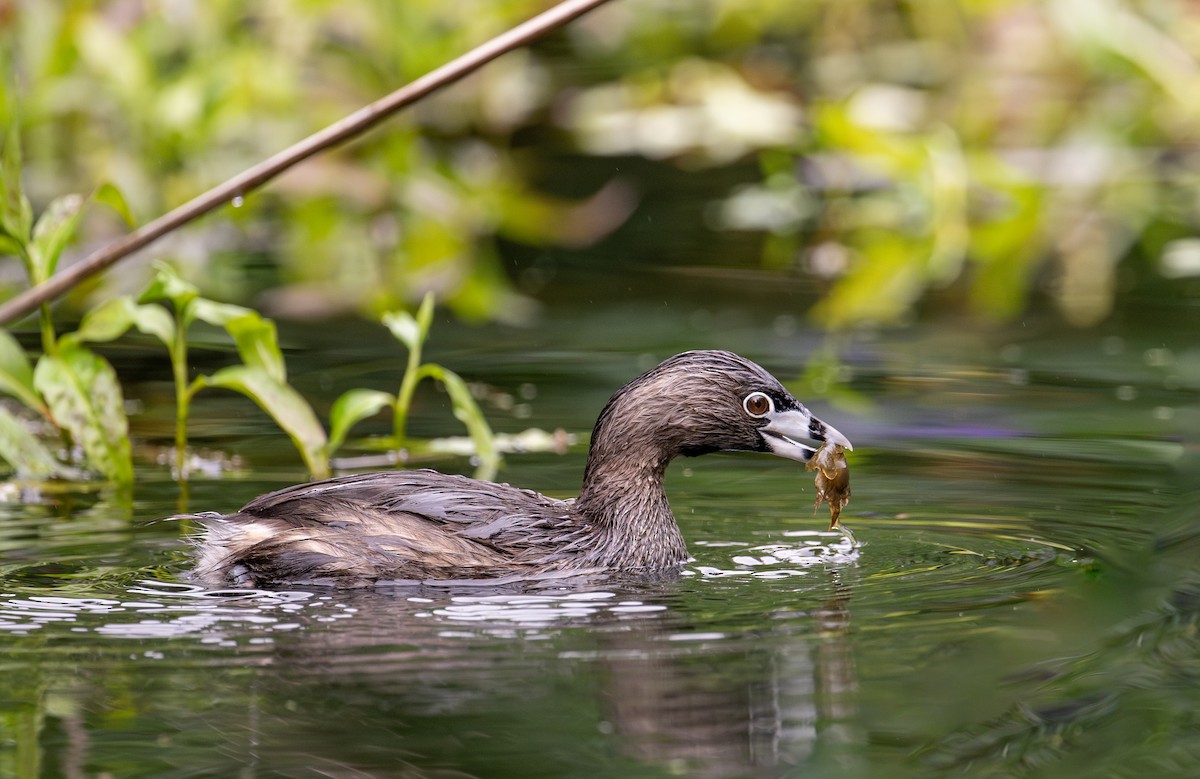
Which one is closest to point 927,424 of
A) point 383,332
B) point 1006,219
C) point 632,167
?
point 383,332

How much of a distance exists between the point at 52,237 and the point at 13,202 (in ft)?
0.66

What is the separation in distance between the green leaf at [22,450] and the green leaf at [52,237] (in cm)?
53

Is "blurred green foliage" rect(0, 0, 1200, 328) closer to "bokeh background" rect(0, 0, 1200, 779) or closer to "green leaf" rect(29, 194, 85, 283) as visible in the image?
"bokeh background" rect(0, 0, 1200, 779)

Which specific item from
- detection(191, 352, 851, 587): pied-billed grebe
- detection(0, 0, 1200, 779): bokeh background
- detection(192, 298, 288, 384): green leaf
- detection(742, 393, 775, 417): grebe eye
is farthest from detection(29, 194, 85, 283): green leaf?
detection(742, 393, 775, 417): grebe eye

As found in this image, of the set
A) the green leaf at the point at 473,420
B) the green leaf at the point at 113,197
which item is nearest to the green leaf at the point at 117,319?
the green leaf at the point at 113,197

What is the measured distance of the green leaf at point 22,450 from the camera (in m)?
7.00

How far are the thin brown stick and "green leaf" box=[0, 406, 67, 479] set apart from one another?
1391mm

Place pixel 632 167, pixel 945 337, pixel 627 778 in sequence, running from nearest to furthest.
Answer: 1. pixel 627 778
2. pixel 945 337
3. pixel 632 167

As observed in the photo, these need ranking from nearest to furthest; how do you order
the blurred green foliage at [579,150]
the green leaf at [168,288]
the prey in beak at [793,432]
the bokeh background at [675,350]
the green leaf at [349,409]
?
the bokeh background at [675,350], the prey in beak at [793,432], the green leaf at [168,288], the green leaf at [349,409], the blurred green foliage at [579,150]

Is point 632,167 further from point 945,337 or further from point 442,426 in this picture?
point 442,426

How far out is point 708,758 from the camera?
403 cm

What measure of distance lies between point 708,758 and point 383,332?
656 cm

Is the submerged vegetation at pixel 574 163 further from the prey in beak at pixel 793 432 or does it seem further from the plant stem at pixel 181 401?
the prey in beak at pixel 793 432

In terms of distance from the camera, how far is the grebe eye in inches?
257
